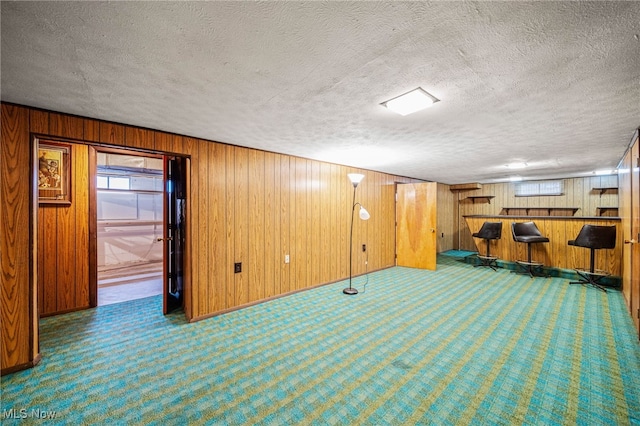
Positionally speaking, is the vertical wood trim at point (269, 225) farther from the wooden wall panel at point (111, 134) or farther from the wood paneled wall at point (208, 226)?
the wooden wall panel at point (111, 134)

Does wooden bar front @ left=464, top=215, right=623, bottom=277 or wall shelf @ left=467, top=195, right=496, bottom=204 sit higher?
wall shelf @ left=467, top=195, right=496, bottom=204

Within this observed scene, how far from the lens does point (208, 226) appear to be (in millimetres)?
3160

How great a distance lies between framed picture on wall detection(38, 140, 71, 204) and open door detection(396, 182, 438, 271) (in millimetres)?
5726

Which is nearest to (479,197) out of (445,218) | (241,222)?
(445,218)

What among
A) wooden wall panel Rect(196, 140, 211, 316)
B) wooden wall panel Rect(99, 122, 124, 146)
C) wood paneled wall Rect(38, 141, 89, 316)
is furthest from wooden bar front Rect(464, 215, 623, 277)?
wood paneled wall Rect(38, 141, 89, 316)

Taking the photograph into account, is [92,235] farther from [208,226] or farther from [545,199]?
[545,199]

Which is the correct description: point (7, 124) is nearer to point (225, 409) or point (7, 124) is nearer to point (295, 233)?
point (225, 409)

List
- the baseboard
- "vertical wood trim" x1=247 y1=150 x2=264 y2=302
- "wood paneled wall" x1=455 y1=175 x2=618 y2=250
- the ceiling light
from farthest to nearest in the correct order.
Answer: "wood paneled wall" x1=455 y1=175 x2=618 y2=250 → the ceiling light → "vertical wood trim" x1=247 y1=150 x2=264 y2=302 → the baseboard

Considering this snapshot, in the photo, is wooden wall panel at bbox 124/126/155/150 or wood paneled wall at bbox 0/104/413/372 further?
wooden wall panel at bbox 124/126/155/150

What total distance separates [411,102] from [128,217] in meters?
7.35

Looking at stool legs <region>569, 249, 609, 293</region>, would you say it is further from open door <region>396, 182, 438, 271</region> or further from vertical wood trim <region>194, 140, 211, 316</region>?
vertical wood trim <region>194, 140, 211, 316</region>

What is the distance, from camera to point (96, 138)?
2.42m

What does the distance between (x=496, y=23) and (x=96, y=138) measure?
3.20 metres

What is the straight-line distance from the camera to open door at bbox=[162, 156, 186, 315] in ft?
10.9
